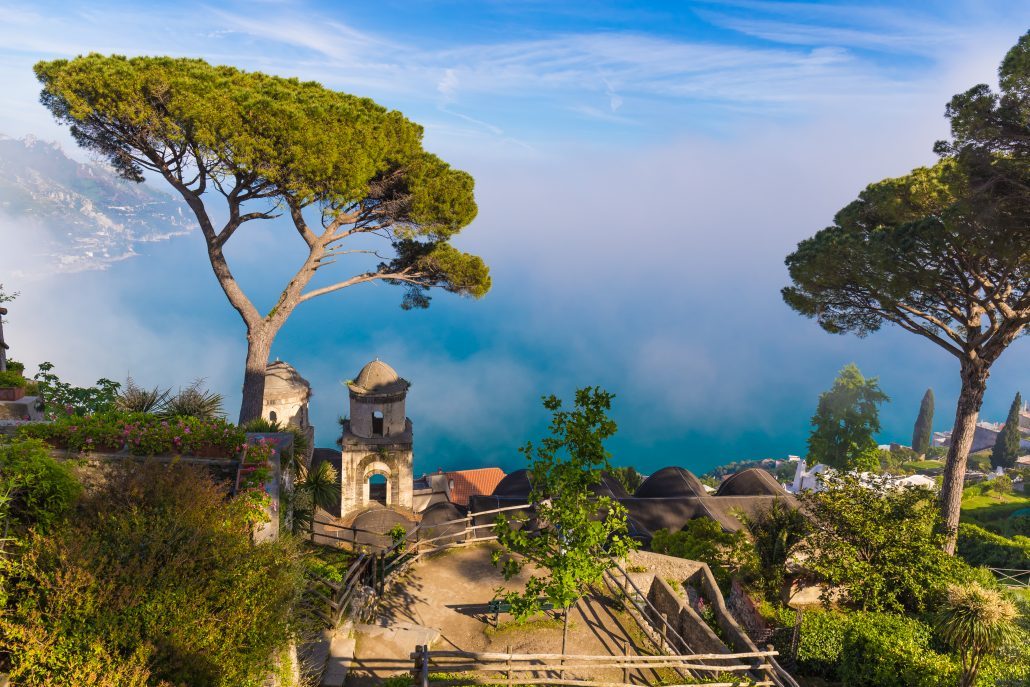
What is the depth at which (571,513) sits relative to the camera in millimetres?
9180

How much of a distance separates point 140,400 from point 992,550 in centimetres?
2979

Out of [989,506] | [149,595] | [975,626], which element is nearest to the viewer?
[149,595]

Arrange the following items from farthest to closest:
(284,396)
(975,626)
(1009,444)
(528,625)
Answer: (1009,444), (284,396), (975,626), (528,625)

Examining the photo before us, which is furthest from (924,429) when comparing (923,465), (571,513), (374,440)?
(571,513)

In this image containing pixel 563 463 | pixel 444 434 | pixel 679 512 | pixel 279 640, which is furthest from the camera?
pixel 444 434

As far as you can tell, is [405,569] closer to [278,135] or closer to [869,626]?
[869,626]

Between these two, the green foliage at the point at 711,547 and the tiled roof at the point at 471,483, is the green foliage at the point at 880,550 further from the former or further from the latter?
the tiled roof at the point at 471,483

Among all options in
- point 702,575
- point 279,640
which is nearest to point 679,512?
point 702,575

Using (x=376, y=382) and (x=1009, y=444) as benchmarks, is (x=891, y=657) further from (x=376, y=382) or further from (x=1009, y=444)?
(x=1009, y=444)

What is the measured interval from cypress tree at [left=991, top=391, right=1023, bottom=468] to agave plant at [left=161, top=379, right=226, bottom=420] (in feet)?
288

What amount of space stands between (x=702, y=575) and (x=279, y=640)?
11.1 m

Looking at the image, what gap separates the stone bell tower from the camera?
2559cm

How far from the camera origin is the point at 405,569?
14.2 metres

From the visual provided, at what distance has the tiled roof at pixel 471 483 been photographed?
137ft
